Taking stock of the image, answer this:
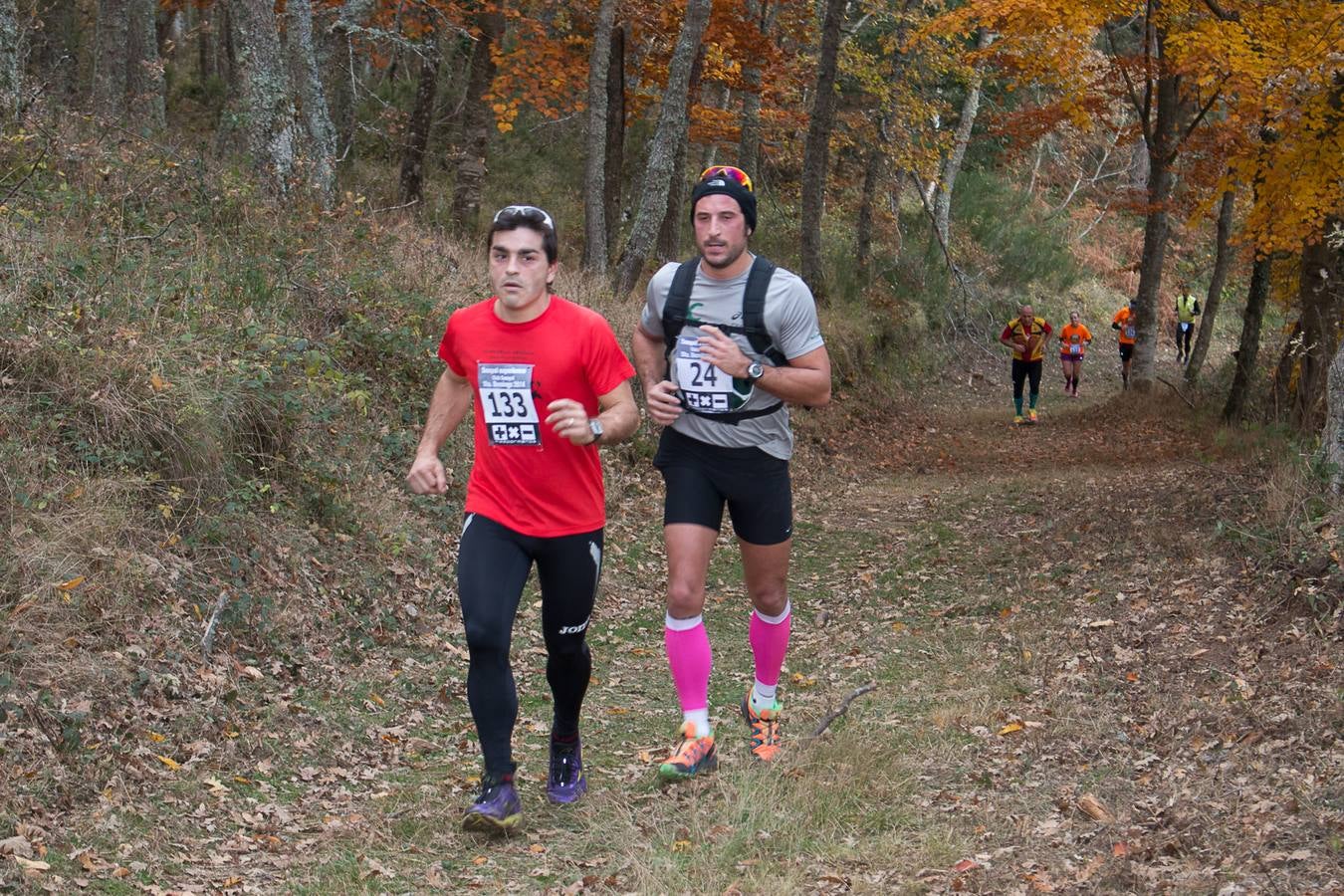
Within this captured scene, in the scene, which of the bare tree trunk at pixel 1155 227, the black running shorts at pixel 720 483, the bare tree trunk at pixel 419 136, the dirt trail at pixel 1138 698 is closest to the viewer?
the dirt trail at pixel 1138 698

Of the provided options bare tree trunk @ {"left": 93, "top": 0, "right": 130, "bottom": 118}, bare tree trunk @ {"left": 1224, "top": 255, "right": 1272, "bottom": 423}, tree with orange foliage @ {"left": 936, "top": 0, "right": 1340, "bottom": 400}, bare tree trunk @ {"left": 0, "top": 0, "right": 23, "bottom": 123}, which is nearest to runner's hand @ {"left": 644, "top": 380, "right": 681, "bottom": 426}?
bare tree trunk @ {"left": 0, "top": 0, "right": 23, "bottom": 123}

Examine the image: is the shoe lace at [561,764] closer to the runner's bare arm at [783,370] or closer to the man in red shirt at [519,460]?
the man in red shirt at [519,460]

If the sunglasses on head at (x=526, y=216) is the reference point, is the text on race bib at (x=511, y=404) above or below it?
below

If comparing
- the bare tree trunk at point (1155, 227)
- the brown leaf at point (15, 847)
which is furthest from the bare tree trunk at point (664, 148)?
the brown leaf at point (15, 847)

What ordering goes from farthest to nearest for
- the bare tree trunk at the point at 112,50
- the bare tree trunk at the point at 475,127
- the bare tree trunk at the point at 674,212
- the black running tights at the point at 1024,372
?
1. the black running tights at the point at 1024,372
2. the bare tree trunk at the point at 674,212
3. the bare tree trunk at the point at 475,127
4. the bare tree trunk at the point at 112,50

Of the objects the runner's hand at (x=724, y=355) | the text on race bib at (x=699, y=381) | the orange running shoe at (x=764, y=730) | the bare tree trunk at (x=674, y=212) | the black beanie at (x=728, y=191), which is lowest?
the orange running shoe at (x=764, y=730)

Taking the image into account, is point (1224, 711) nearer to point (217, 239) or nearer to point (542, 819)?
point (542, 819)

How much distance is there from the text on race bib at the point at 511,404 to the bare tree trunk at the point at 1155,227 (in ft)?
60.1

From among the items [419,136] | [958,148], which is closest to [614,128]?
[419,136]

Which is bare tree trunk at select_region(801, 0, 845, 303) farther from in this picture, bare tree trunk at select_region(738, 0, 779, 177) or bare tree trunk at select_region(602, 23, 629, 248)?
bare tree trunk at select_region(602, 23, 629, 248)

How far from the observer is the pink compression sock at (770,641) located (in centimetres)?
604

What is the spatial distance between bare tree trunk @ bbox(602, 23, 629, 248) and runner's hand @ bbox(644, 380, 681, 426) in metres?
14.3

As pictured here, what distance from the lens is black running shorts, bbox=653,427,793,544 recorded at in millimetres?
5473

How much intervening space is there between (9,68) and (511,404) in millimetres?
7043
